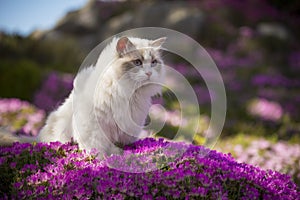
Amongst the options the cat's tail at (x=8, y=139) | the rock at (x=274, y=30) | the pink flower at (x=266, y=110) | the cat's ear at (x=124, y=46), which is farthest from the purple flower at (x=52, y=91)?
the rock at (x=274, y=30)

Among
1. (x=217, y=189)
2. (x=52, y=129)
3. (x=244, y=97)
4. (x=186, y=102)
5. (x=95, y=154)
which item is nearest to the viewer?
(x=217, y=189)

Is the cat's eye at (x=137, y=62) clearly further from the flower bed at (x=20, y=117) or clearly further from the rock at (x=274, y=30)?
the rock at (x=274, y=30)

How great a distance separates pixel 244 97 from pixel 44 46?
6.28 metres

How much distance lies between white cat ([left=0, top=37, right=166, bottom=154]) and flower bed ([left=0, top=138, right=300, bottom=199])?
24 cm

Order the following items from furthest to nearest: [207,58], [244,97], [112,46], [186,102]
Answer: [207,58] < [244,97] < [186,102] < [112,46]

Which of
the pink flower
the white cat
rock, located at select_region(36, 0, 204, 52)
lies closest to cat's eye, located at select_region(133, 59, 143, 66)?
the white cat

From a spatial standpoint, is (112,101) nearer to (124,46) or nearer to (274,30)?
(124,46)

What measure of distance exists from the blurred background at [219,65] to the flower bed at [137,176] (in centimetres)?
200

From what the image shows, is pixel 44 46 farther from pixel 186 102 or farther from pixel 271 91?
pixel 271 91

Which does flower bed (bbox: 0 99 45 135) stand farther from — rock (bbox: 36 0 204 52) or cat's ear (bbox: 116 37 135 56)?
rock (bbox: 36 0 204 52)

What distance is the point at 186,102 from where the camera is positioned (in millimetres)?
9016

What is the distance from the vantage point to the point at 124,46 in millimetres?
3340

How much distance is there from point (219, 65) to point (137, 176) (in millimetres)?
10138

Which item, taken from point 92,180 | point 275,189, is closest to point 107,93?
point 92,180
